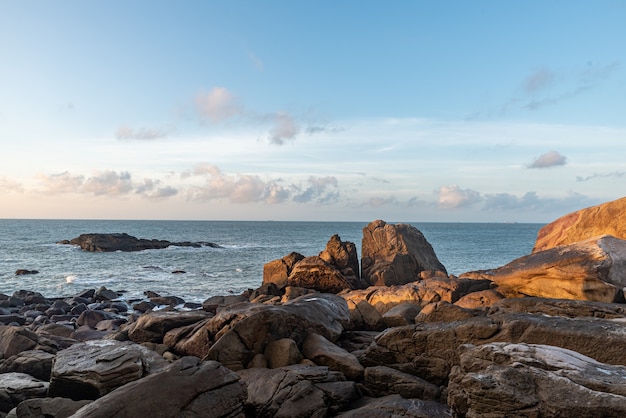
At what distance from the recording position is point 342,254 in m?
31.0

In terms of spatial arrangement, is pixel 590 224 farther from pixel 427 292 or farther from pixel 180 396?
pixel 180 396

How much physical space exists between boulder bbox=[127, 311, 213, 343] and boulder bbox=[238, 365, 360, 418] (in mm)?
4386

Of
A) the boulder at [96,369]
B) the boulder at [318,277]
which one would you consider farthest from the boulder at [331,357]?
the boulder at [318,277]

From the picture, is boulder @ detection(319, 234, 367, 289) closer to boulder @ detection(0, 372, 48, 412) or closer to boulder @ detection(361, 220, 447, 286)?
boulder @ detection(361, 220, 447, 286)

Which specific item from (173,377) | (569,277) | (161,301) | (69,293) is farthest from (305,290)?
(69,293)

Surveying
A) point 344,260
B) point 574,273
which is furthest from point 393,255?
point 574,273

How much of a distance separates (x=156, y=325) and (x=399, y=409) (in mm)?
8017

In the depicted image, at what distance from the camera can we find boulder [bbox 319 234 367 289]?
2967 cm

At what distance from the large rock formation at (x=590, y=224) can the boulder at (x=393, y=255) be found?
7030mm

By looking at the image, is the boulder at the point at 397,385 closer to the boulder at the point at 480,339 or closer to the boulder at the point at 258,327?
the boulder at the point at 480,339

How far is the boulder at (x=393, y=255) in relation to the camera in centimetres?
2977

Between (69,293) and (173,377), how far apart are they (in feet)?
114

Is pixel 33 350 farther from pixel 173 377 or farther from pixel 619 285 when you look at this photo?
pixel 619 285

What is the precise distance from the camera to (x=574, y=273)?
Result: 55.9ft
